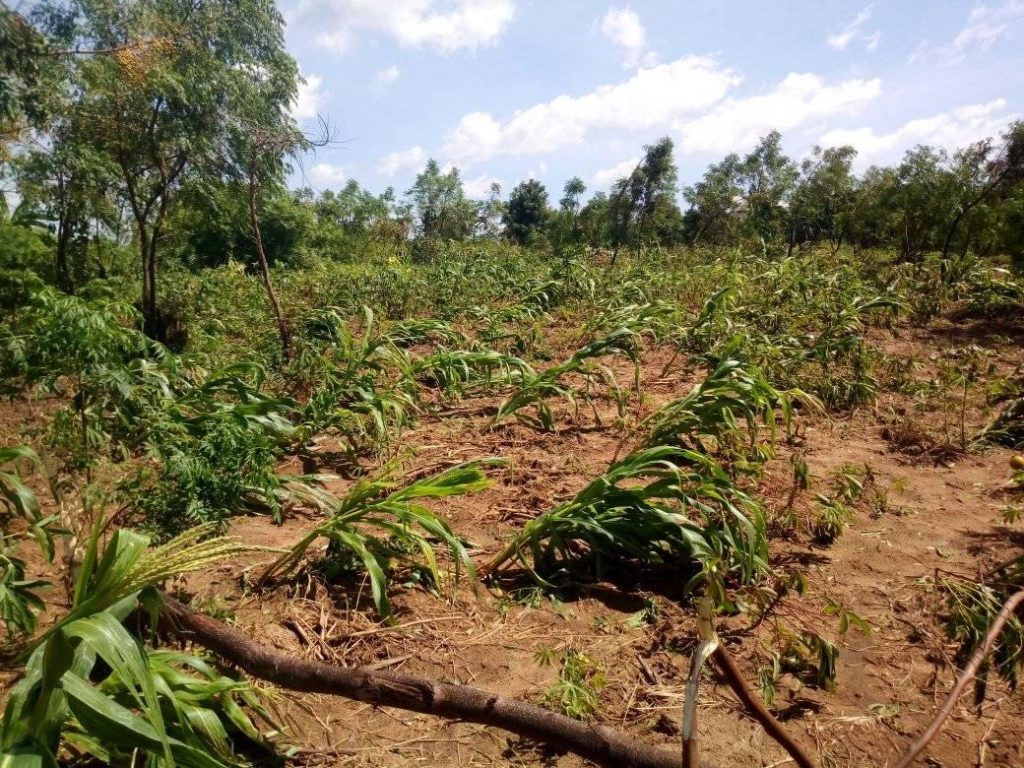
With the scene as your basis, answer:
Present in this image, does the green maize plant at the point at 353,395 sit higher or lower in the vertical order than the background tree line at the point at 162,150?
lower

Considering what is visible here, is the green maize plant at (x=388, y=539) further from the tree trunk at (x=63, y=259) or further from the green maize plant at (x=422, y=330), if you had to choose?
the tree trunk at (x=63, y=259)

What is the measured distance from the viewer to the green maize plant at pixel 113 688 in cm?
123

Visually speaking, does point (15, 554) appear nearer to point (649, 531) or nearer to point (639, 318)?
point (649, 531)

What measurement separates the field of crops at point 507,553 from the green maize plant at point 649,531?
2cm

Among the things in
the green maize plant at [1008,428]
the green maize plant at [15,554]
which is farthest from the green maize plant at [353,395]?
the green maize plant at [1008,428]

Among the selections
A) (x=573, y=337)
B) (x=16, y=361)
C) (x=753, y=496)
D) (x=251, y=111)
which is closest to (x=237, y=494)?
(x=16, y=361)

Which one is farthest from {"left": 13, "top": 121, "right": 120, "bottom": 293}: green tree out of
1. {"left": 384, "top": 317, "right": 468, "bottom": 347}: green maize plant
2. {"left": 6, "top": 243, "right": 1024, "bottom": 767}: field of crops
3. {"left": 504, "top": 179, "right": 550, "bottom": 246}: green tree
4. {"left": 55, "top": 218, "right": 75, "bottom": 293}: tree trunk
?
{"left": 504, "top": 179, "right": 550, "bottom": 246}: green tree

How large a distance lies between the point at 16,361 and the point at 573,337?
14.7 feet

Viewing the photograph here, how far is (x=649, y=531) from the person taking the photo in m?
2.58

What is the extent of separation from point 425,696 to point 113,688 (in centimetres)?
78

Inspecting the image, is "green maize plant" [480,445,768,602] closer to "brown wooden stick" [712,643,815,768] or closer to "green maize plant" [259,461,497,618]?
"green maize plant" [259,461,497,618]

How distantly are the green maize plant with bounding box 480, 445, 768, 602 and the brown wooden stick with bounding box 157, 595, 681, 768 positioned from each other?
1103 mm

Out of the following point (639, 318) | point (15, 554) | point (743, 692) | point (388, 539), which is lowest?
point (388, 539)

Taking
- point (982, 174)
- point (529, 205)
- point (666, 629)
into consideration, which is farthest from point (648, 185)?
point (529, 205)
